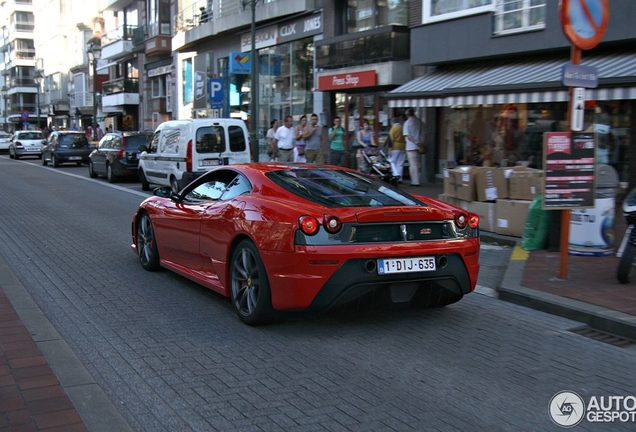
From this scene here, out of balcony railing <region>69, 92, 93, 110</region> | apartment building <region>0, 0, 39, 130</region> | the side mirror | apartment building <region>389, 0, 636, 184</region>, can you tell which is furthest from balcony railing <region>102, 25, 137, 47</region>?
apartment building <region>0, 0, 39, 130</region>

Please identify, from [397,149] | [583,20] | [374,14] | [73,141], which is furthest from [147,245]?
[73,141]

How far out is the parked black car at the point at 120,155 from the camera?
21.0m

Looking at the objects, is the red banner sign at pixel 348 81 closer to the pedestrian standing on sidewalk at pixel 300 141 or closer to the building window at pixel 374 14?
the building window at pixel 374 14

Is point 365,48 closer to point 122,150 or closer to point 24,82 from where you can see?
point 122,150

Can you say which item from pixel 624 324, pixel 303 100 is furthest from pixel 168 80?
pixel 624 324

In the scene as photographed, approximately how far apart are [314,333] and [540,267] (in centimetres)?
362

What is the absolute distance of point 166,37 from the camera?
37.2 metres

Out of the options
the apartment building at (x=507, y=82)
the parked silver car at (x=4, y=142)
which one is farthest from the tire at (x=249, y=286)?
the parked silver car at (x=4, y=142)

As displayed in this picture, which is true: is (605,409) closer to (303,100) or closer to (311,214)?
(311,214)

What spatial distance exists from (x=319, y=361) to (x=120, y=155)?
17550 millimetres

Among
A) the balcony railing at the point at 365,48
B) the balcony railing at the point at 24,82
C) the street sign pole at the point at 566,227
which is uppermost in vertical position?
the balcony railing at the point at 24,82

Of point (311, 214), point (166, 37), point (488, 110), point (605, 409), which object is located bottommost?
point (605, 409)

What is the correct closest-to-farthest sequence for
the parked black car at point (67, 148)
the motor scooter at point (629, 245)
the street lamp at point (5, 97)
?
the motor scooter at point (629, 245), the parked black car at point (67, 148), the street lamp at point (5, 97)

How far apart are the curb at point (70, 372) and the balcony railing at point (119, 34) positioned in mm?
39038
